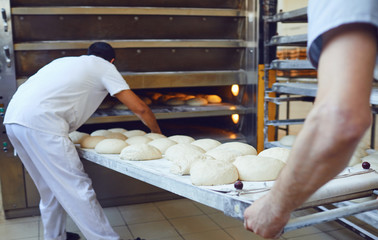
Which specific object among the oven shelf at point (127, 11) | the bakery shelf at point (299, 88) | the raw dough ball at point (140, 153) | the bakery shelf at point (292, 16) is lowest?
the raw dough ball at point (140, 153)

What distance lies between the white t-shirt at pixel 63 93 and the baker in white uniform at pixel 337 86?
170 centimetres

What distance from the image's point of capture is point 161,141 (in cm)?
209

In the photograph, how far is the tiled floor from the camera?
245 cm

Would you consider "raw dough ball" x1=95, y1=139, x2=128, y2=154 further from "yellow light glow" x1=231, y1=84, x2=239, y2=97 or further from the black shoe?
"yellow light glow" x1=231, y1=84, x2=239, y2=97

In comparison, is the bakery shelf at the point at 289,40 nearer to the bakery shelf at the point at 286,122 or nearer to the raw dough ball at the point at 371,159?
the bakery shelf at the point at 286,122

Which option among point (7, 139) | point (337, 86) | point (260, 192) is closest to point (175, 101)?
point (7, 139)

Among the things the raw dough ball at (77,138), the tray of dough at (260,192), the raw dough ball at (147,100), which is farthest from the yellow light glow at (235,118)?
the tray of dough at (260,192)

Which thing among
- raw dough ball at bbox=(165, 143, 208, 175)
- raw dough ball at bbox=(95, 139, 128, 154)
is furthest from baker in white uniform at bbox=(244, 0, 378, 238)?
raw dough ball at bbox=(95, 139, 128, 154)

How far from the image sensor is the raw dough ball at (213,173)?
132 cm

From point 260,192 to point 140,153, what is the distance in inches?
30.3

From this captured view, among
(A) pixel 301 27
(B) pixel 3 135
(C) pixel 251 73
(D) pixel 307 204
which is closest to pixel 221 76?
(C) pixel 251 73

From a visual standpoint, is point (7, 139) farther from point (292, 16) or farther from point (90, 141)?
point (292, 16)

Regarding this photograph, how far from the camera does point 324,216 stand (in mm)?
1030

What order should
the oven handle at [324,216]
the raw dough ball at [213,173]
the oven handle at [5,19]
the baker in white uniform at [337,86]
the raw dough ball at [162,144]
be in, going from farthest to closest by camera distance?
the oven handle at [5,19] < the raw dough ball at [162,144] < the raw dough ball at [213,173] < the oven handle at [324,216] < the baker in white uniform at [337,86]
